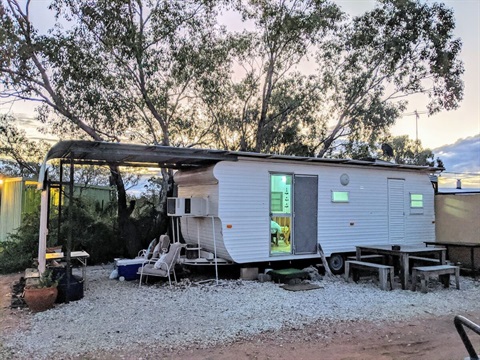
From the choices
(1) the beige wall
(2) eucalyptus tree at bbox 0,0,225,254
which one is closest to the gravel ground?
(1) the beige wall

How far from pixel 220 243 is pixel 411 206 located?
540 centimetres

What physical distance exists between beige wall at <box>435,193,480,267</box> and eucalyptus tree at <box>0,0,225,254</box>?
7688mm

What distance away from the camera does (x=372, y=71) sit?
1455 cm

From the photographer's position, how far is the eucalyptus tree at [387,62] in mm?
13656

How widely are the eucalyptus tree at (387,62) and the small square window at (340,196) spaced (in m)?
6.96

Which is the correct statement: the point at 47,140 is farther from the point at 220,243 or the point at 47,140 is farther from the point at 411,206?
the point at 411,206

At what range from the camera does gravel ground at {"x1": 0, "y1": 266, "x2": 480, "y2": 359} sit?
4.33 meters

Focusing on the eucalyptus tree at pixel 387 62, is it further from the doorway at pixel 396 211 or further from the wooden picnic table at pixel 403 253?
the wooden picnic table at pixel 403 253

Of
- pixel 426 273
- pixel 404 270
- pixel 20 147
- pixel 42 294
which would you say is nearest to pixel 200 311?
pixel 42 294

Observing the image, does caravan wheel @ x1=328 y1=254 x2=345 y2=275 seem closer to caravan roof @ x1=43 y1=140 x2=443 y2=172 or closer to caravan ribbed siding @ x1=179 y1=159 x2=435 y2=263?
caravan ribbed siding @ x1=179 y1=159 x2=435 y2=263

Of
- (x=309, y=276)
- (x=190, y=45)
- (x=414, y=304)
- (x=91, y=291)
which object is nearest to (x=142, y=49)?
(x=190, y=45)

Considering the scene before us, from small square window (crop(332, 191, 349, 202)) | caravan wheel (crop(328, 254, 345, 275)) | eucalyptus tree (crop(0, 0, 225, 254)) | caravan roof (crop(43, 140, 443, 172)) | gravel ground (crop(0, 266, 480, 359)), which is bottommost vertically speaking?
gravel ground (crop(0, 266, 480, 359))

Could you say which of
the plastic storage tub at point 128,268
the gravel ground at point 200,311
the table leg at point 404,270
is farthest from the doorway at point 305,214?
the plastic storage tub at point 128,268

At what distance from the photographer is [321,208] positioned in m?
8.68
